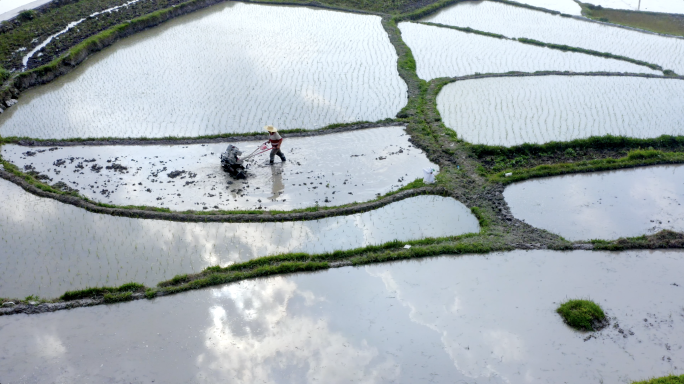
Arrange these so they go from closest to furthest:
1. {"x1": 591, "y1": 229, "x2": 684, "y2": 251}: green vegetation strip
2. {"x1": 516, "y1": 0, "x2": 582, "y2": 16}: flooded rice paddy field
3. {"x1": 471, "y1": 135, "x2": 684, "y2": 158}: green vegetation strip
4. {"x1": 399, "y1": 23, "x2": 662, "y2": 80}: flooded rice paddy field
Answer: {"x1": 591, "y1": 229, "x2": 684, "y2": 251}: green vegetation strip < {"x1": 471, "y1": 135, "x2": 684, "y2": 158}: green vegetation strip < {"x1": 399, "y1": 23, "x2": 662, "y2": 80}: flooded rice paddy field < {"x1": 516, "y1": 0, "x2": 582, "y2": 16}: flooded rice paddy field

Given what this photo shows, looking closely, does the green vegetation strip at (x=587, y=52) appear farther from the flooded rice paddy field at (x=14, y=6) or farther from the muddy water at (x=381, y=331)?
the flooded rice paddy field at (x=14, y=6)

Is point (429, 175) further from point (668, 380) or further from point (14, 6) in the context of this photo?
point (14, 6)

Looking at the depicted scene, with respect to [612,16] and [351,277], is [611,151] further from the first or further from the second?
[612,16]

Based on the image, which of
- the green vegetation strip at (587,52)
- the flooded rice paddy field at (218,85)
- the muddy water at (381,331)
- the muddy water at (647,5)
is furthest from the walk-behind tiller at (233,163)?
the muddy water at (647,5)

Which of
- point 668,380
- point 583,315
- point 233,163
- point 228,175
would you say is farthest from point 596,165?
point 228,175

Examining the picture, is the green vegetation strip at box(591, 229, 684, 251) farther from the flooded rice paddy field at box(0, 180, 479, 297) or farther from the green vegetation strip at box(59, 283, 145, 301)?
the green vegetation strip at box(59, 283, 145, 301)

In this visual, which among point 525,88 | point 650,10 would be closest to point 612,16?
point 650,10

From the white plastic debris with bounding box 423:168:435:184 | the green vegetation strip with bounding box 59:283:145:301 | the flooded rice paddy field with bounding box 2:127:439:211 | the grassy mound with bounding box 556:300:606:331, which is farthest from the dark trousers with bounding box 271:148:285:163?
the grassy mound with bounding box 556:300:606:331
